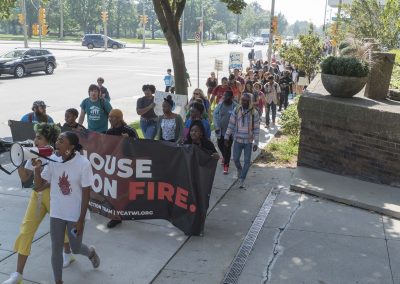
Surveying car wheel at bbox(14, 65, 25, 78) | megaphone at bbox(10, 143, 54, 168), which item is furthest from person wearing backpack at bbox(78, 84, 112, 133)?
car wheel at bbox(14, 65, 25, 78)

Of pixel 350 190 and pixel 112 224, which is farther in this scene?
pixel 350 190

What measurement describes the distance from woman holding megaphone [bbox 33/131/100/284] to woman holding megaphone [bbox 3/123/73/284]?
0.20m

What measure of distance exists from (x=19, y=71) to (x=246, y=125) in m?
21.0

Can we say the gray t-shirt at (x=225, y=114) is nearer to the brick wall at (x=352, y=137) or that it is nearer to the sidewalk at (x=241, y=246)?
the brick wall at (x=352, y=137)

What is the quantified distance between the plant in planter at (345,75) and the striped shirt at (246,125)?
6.49 ft

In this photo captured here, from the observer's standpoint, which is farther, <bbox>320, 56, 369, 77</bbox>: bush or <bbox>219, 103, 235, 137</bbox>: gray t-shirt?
<bbox>219, 103, 235, 137</bbox>: gray t-shirt

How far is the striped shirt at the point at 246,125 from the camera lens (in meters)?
8.09

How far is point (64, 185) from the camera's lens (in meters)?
4.54

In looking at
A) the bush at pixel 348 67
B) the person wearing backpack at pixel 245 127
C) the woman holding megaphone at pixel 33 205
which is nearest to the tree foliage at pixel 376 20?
the bush at pixel 348 67

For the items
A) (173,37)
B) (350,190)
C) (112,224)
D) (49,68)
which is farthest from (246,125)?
(49,68)

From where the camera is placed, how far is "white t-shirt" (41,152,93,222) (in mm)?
4523

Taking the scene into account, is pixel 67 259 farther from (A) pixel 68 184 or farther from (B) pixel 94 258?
(A) pixel 68 184

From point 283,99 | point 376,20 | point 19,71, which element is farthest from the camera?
point 19,71

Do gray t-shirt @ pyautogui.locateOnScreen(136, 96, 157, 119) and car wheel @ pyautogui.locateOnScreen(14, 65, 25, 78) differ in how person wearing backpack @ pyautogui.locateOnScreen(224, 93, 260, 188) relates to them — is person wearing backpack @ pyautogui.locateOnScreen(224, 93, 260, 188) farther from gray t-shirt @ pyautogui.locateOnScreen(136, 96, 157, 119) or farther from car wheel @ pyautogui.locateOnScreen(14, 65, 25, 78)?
car wheel @ pyautogui.locateOnScreen(14, 65, 25, 78)
